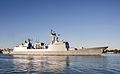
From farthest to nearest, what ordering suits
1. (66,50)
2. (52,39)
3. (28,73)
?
(52,39) → (66,50) → (28,73)

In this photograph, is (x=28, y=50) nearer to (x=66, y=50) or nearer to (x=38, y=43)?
(x=38, y=43)

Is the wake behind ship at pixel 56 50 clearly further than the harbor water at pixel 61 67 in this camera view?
Yes

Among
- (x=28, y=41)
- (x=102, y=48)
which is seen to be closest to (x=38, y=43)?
(x=28, y=41)

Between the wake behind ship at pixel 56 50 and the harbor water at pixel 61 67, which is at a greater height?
the wake behind ship at pixel 56 50

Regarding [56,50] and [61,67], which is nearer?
[61,67]

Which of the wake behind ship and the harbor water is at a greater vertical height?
the wake behind ship

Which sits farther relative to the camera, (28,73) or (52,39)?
(52,39)

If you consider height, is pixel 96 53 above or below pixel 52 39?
below

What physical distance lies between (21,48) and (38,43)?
11127mm

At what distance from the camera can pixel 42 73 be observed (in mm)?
16094

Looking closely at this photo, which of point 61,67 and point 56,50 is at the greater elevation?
point 56,50

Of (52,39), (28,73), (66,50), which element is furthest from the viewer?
(52,39)

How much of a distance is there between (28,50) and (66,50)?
1041 inches

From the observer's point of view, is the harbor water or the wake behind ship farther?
the wake behind ship
